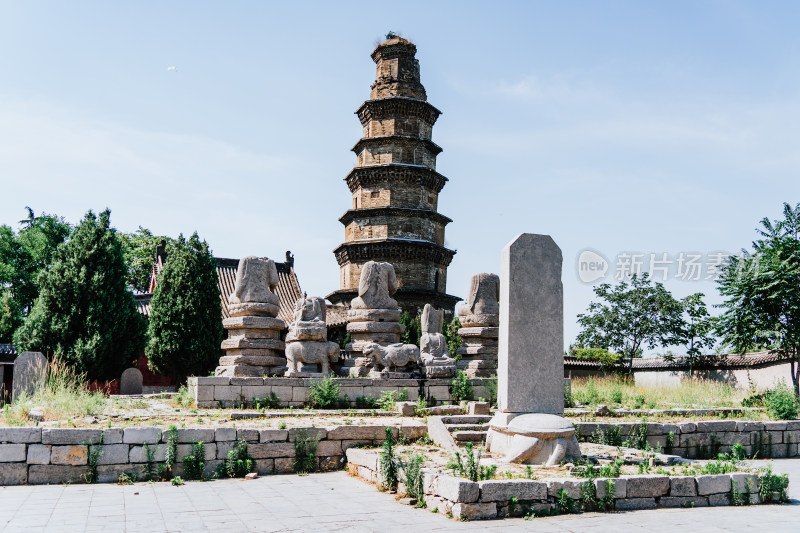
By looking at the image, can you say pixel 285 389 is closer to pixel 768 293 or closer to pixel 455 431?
pixel 455 431

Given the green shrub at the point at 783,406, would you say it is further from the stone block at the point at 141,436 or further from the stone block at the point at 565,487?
the stone block at the point at 141,436

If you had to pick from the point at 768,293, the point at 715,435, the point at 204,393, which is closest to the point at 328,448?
the point at 204,393

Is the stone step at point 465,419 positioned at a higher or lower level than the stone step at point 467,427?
higher

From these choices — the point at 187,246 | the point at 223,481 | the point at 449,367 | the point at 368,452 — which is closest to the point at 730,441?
the point at 449,367

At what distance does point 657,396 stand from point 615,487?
457 inches

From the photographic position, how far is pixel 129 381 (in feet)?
77.2

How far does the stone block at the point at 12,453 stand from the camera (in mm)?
8508

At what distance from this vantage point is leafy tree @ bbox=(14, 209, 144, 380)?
883 inches

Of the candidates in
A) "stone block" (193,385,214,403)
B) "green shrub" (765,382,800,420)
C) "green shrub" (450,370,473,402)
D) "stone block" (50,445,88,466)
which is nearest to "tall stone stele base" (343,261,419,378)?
"green shrub" (450,370,473,402)

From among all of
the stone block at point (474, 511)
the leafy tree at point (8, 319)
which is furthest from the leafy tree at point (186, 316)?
the stone block at point (474, 511)

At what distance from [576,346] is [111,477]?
1291 inches

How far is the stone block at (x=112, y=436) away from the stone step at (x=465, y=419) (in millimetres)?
4968

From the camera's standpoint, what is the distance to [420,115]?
37.5 meters

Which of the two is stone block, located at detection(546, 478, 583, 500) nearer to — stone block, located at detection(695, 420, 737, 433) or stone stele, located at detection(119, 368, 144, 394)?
stone block, located at detection(695, 420, 737, 433)
